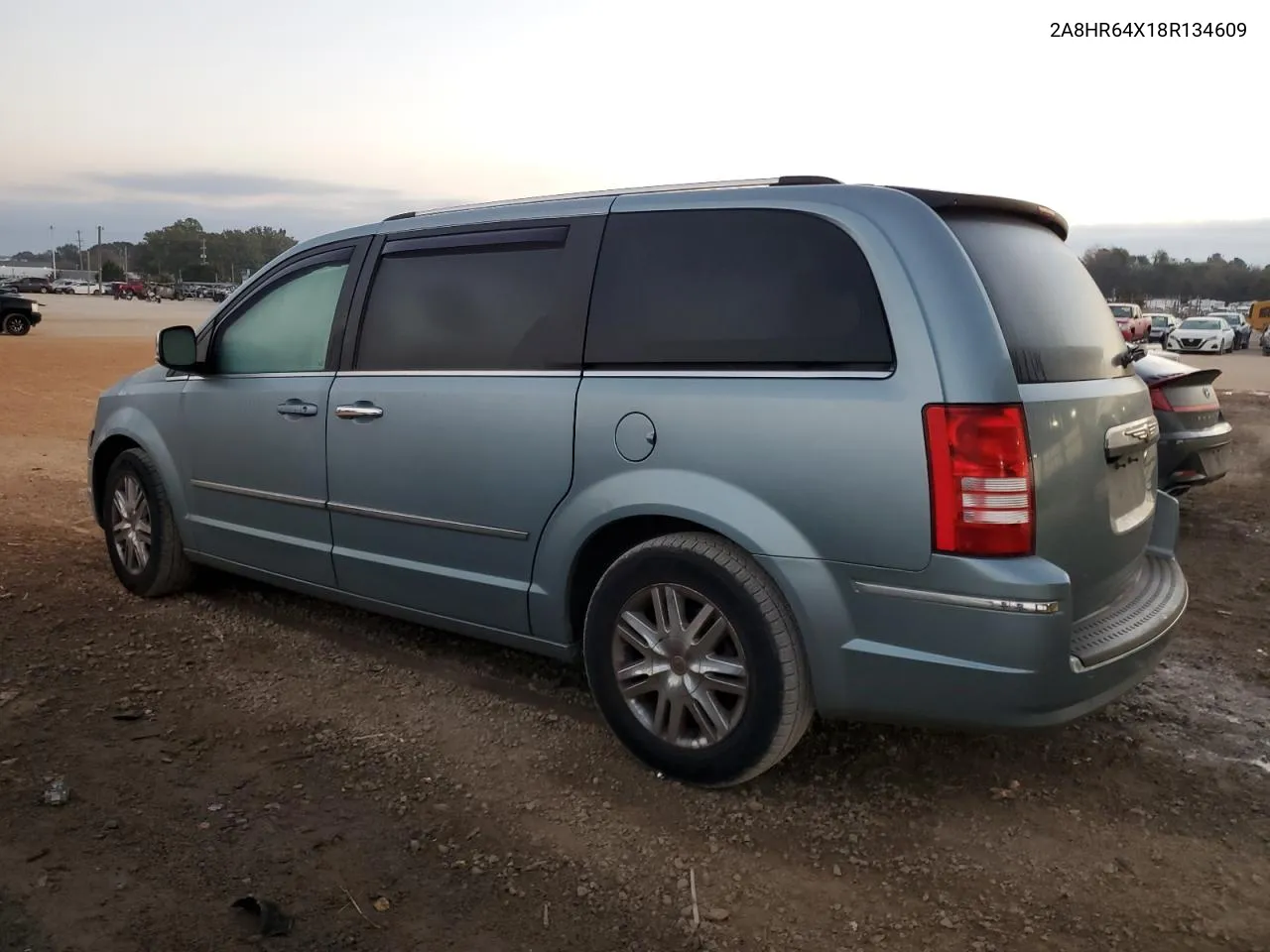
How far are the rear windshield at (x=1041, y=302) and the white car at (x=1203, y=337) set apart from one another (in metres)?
38.1

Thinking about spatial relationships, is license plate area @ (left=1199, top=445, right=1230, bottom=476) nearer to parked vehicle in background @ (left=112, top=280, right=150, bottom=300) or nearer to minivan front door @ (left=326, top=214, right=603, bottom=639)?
minivan front door @ (left=326, top=214, right=603, bottom=639)

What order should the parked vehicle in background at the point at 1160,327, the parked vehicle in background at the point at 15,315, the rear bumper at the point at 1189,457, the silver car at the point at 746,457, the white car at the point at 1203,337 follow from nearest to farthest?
the silver car at the point at 746,457 < the rear bumper at the point at 1189,457 < the parked vehicle in background at the point at 15,315 < the white car at the point at 1203,337 < the parked vehicle in background at the point at 1160,327

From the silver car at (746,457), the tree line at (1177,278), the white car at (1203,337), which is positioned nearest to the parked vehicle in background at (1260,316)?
the white car at (1203,337)

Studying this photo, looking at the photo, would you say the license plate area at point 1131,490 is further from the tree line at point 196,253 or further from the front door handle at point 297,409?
the tree line at point 196,253

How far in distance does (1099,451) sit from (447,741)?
92.8 inches

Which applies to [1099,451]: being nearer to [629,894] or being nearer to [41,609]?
[629,894]

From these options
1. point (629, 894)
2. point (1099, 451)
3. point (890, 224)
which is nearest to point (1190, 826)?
point (1099, 451)

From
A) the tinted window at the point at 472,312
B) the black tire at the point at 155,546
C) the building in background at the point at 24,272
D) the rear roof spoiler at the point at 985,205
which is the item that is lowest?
the black tire at the point at 155,546

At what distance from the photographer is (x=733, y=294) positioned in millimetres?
3338

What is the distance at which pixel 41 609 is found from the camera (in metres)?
5.11

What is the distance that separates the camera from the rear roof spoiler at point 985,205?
3.20m

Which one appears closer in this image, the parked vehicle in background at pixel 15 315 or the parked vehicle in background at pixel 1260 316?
the parked vehicle in background at pixel 15 315

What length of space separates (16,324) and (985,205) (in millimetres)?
30509

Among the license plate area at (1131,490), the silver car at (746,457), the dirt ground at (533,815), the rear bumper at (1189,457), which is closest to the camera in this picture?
the dirt ground at (533,815)
